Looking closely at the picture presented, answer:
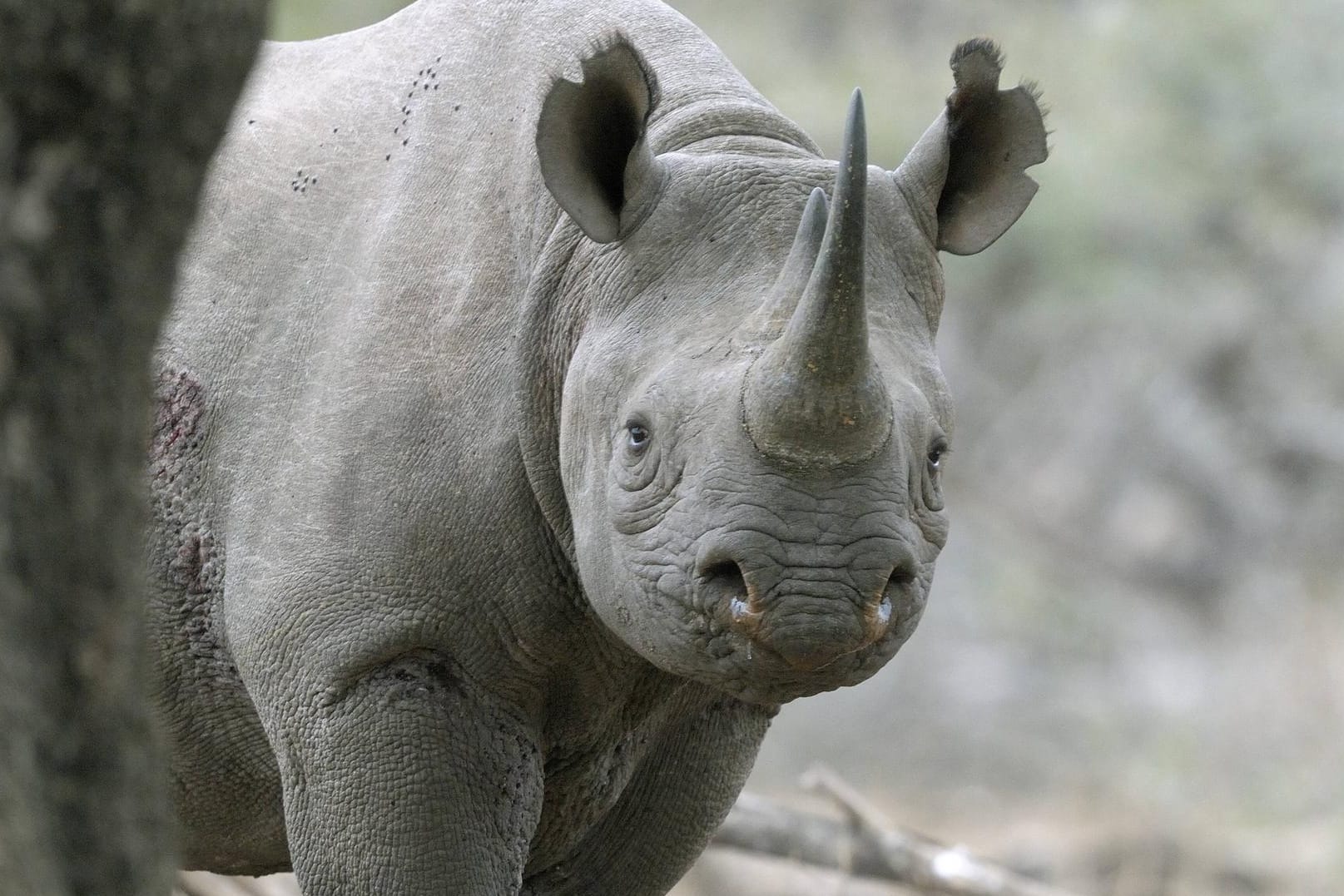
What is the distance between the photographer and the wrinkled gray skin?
2.85m

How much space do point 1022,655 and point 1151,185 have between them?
14.1 feet

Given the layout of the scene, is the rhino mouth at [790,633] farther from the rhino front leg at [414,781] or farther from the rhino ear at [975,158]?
the rhino ear at [975,158]

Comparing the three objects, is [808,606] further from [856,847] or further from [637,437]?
[856,847]

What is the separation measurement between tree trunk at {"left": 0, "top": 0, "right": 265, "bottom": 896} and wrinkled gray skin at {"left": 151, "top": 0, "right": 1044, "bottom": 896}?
4.05ft

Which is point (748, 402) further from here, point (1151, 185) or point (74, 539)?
point (1151, 185)

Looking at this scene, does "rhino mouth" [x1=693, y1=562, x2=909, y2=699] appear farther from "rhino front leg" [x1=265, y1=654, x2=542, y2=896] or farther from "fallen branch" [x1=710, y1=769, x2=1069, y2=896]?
"fallen branch" [x1=710, y1=769, x2=1069, y2=896]

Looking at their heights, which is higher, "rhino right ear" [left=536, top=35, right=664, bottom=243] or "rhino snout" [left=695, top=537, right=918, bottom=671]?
"rhino right ear" [left=536, top=35, right=664, bottom=243]

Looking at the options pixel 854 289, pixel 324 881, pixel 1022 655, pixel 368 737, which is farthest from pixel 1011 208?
pixel 1022 655

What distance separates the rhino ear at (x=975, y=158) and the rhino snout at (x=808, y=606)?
2.92ft

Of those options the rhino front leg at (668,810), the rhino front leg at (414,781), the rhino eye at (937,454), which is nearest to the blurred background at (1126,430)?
the rhino front leg at (668,810)

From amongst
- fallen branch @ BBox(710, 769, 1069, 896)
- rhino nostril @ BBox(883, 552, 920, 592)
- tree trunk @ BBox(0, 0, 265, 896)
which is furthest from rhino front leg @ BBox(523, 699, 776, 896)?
tree trunk @ BBox(0, 0, 265, 896)

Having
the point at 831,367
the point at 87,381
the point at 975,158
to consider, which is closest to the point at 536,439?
the point at 831,367

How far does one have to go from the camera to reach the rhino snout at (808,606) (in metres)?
2.73

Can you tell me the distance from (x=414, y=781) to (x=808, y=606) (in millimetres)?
994
